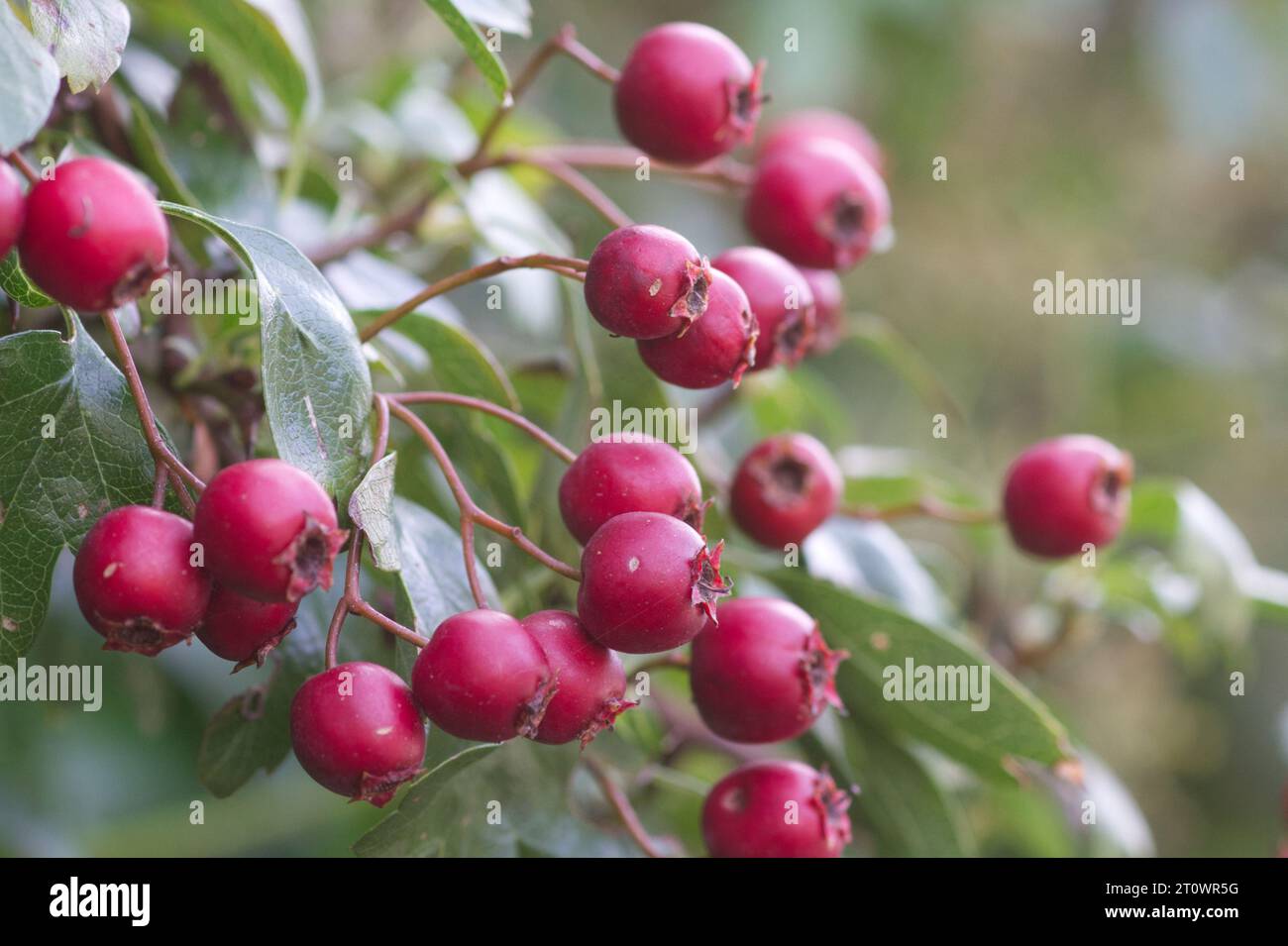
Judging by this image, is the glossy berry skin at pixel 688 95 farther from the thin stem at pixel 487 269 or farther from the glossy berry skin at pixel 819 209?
the thin stem at pixel 487 269

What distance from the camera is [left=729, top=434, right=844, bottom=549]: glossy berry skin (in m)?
0.94

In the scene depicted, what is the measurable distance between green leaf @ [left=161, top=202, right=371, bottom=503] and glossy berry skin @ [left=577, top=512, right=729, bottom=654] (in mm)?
135

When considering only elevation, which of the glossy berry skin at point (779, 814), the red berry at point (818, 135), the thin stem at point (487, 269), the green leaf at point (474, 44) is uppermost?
the red berry at point (818, 135)

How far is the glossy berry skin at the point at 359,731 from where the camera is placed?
0.60 metres

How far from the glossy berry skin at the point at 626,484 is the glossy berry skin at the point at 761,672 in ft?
0.31

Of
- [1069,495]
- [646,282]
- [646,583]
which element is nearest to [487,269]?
[646,282]

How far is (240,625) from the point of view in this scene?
61 centimetres

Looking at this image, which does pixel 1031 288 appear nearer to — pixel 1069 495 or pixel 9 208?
pixel 1069 495

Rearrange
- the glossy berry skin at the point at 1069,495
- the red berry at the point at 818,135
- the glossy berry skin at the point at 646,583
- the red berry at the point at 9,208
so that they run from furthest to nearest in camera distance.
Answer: the red berry at the point at 818,135 < the glossy berry skin at the point at 1069,495 < the glossy berry skin at the point at 646,583 < the red berry at the point at 9,208

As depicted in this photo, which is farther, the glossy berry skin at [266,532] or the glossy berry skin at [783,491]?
the glossy berry skin at [783,491]

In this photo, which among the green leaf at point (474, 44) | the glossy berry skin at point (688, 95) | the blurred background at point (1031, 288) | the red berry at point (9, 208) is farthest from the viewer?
the blurred background at point (1031, 288)

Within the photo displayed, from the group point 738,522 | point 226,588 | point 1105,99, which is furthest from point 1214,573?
point 1105,99

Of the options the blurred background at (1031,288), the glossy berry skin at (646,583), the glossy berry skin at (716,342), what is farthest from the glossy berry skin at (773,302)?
the blurred background at (1031,288)
